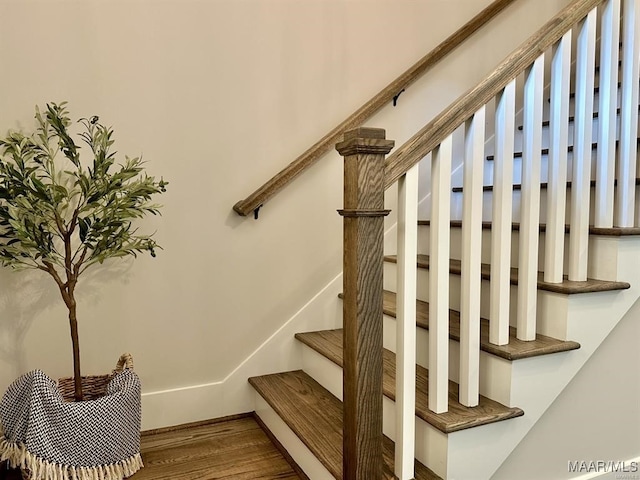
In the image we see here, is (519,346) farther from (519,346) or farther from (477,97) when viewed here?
(477,97)

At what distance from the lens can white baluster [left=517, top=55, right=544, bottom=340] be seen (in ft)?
4.99

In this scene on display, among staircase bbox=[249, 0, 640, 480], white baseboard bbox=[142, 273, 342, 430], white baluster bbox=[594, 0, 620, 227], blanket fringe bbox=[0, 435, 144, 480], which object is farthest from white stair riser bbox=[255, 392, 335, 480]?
white baluster bbox=[594, 0, 620, 227]

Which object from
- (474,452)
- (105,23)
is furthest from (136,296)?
(474,452)

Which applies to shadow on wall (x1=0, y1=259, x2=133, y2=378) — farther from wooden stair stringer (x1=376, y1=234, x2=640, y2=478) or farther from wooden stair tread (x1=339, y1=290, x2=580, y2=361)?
wooden stair stringer (x1=376, y1=234, x2=640, y2=478)

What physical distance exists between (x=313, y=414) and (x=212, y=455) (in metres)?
0.44

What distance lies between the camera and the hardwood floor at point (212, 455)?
1.79 metres

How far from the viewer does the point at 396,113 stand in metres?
2.54

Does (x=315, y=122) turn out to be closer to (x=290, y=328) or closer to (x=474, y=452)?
(x=290, y=328)

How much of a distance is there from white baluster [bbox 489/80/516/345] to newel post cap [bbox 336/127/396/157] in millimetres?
434

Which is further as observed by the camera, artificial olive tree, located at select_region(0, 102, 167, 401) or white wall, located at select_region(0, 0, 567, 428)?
white wall, located at select_region(0, 0, 567, 428)

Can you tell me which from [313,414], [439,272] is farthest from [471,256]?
[313,414]

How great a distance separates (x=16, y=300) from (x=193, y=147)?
3.04 ft

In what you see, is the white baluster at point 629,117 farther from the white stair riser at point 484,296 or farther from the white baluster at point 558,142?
the white stair riser at point 484,296

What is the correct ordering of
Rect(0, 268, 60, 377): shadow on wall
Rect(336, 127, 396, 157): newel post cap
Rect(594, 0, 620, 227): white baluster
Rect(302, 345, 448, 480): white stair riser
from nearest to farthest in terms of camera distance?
Rect(336, 127, 396, 157): newel post cap < Rect(302, 345, 448, 480): white stair riser < Rect(594, 0, 620, 227): white baluster < Rect(0, 268, 60, 377): shadow on wall
